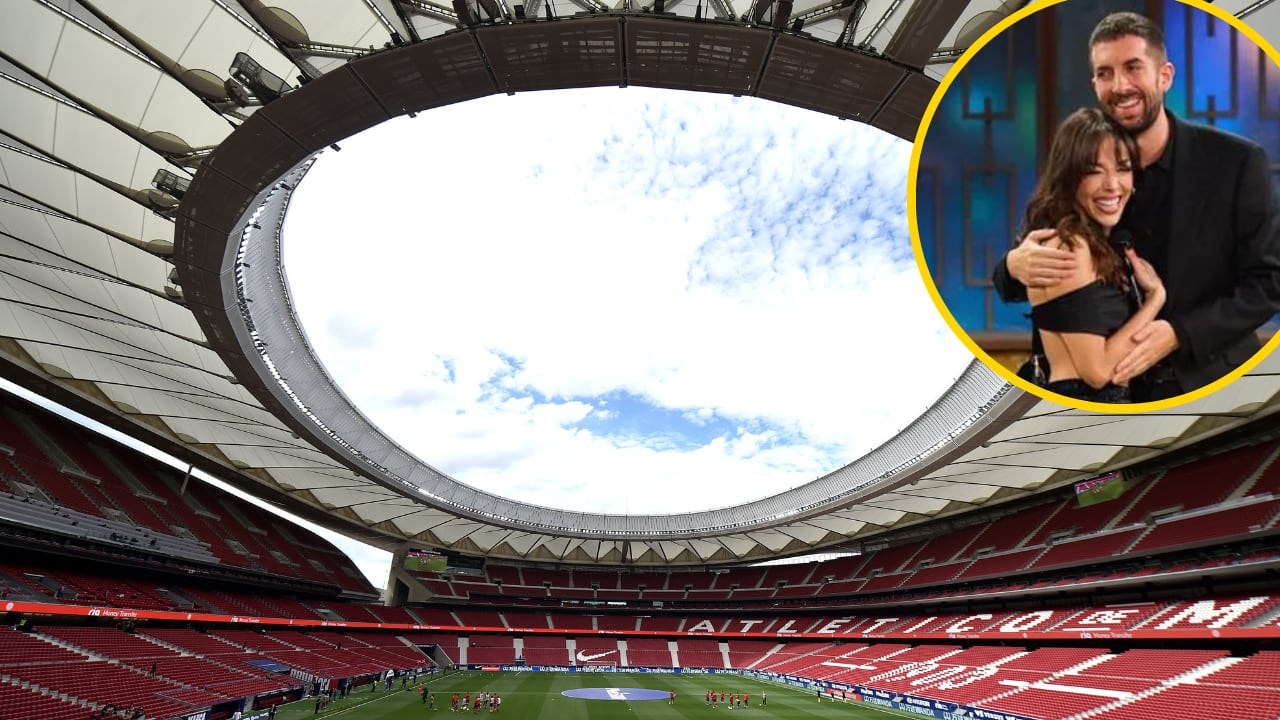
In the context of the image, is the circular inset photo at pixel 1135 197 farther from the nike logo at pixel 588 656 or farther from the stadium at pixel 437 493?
the nike logo at pixel 588 656

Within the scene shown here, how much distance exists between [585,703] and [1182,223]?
122 ft

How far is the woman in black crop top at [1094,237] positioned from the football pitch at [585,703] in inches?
1214

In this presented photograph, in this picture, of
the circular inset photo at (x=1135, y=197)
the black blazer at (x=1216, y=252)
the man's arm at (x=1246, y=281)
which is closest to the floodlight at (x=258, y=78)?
the circular inset photo at (x=1135, y=197)

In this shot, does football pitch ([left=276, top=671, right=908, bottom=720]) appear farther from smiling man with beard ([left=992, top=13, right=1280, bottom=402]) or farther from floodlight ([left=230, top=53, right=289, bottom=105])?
smiling man with beard ([left=992, top=13, right=1280, bottom=402])

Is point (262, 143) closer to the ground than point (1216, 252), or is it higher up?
higher up

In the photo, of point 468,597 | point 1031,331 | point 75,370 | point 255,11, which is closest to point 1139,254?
point 1031,331

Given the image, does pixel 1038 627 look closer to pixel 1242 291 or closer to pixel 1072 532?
pixel 1072 532

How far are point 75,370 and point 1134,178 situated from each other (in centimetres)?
3586

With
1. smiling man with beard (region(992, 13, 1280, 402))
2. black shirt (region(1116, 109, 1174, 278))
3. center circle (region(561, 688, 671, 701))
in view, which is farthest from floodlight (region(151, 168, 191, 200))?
center circle (region(561, 688, 671, 701))

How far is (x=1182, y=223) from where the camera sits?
430 cm

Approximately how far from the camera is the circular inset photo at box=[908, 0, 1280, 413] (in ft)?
13.8

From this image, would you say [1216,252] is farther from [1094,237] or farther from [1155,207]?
[1094,237]

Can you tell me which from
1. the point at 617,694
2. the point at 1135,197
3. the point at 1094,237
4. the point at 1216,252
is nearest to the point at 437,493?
the point at 617,694

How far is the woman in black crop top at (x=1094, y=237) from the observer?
14.2 feet
